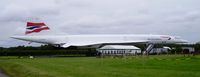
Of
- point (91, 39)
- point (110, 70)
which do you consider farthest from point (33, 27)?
point (110, 70)

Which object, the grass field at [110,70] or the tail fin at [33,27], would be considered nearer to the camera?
the grass field at [110,70]

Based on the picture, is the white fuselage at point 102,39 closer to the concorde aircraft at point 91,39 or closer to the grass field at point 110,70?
the concorde aircraft at point 91,39

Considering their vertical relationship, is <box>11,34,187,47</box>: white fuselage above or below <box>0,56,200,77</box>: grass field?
above

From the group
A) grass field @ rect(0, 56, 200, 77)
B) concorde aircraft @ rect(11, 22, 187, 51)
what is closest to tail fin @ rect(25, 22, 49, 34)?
concorde aircraft @ rect(11, 22, 187, 51)

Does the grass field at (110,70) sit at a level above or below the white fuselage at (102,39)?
below

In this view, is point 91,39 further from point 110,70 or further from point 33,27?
point 110,70

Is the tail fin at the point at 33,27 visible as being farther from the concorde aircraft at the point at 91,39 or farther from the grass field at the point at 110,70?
the grass field at the point at 110,70

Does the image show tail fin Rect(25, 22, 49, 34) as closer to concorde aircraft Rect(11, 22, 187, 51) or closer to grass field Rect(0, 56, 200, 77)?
concorde aircraft Rect(11, 22, 187, 51)

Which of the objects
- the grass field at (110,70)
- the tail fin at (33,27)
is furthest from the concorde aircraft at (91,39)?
the grass field at (110,70)

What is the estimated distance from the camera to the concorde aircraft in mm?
100062

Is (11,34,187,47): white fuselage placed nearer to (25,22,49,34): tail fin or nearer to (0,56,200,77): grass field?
(25,22,49,34): tail fin

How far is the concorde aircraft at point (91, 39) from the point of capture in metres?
100

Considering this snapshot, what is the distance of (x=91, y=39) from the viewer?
105 metres

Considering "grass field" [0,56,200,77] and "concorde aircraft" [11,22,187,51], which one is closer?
"grass field" [0,56,200,77]
